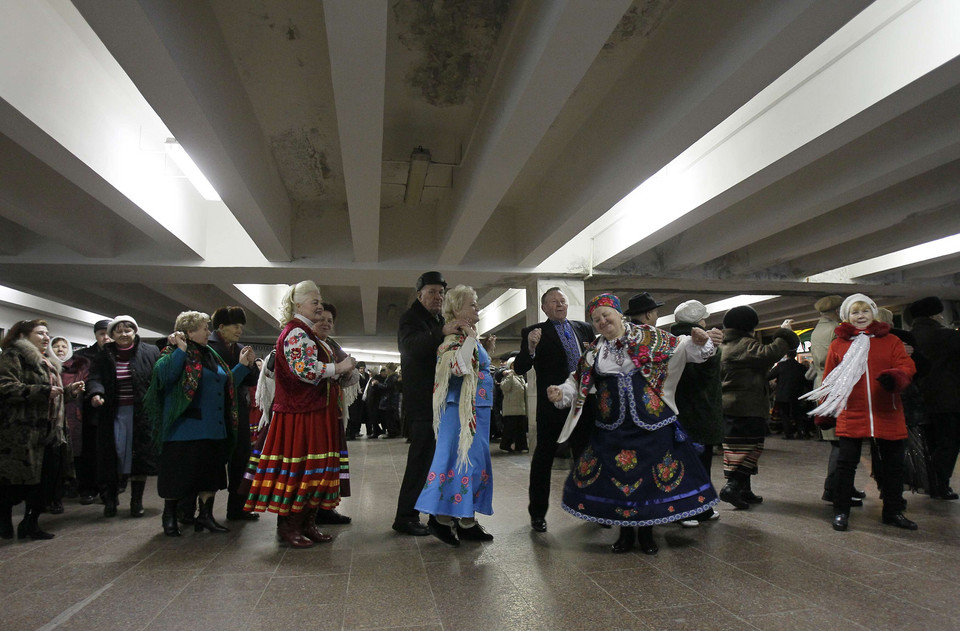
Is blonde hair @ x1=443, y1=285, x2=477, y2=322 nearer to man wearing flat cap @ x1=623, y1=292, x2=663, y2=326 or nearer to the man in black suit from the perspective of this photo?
the man in black suit

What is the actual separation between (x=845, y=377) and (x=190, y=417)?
4325 mm

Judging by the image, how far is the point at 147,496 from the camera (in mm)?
5742

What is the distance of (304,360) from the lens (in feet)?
11.0

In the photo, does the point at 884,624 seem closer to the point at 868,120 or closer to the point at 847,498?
the point at 847,498

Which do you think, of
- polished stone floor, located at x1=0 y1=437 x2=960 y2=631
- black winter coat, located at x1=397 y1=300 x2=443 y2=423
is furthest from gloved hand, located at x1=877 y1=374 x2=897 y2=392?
black winter coat, located at x1=397 y1=300 x2=443 y2=423

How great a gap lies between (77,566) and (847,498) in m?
4.55

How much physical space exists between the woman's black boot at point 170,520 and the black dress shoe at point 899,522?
463 cm

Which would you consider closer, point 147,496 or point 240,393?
point 240,393

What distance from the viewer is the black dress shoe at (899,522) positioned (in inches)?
141

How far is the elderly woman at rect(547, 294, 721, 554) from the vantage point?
3.11 m

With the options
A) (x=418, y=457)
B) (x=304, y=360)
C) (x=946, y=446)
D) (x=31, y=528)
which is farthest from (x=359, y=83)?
(x=946, y=446)

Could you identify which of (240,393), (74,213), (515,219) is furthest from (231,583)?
(515,219)

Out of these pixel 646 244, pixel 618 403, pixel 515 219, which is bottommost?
pixel 618 403

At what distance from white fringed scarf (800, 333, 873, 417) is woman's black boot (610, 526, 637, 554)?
1.47 m
